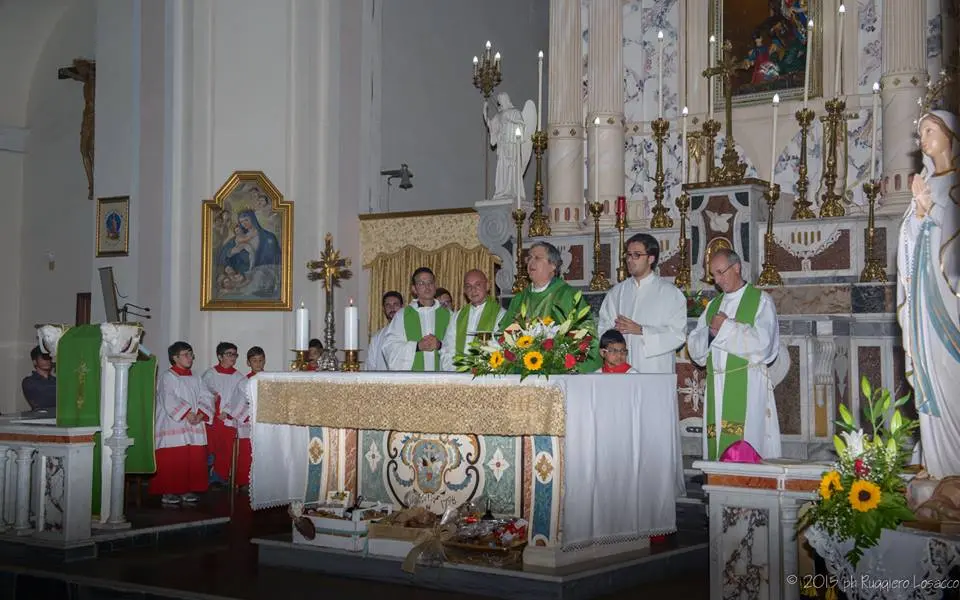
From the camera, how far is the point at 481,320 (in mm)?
8594

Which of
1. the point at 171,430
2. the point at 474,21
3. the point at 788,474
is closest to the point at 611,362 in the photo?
the point at 788,474

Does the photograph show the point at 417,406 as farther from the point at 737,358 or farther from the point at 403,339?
the point at 737,358

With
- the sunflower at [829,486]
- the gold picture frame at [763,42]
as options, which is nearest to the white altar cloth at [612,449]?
the sunflower at [829,486]

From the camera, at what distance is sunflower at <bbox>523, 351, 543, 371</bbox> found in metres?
6.84

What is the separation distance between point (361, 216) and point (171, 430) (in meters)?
4.72

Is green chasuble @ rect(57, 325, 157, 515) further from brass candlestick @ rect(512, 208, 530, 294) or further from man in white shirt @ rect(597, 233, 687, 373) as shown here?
brass candlestick @ rect(512, 208, 530, 294)

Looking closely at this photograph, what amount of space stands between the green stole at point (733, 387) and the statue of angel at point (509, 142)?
5094 mm

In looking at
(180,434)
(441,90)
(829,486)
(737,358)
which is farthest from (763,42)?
(829,486)

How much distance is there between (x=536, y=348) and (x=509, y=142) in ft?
23.3

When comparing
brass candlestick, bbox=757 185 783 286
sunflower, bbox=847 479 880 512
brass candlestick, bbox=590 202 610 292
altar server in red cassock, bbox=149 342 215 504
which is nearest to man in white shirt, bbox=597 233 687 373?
brass candlestick, bbox=757 185 783 286

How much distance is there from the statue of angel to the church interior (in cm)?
5

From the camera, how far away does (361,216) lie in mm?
14945

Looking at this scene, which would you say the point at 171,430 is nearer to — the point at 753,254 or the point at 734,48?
the point at 753,254

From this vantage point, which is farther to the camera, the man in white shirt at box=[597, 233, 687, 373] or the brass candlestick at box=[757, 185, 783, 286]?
the brass candlestick at box=[757, 185, 783, 286]
